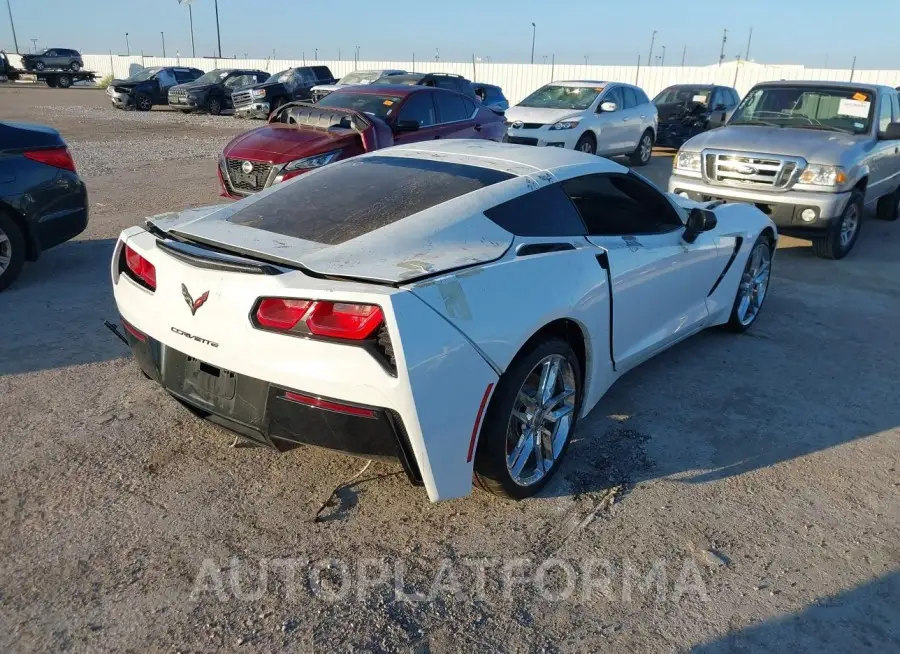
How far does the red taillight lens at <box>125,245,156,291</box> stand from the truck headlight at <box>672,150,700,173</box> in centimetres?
680

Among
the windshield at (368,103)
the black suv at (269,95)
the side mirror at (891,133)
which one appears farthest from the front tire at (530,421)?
the black suv at (269,95)

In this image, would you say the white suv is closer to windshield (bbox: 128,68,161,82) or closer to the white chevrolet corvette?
the white chevrolet corvette

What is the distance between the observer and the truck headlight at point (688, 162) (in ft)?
27.9

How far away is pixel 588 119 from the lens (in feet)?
44.1

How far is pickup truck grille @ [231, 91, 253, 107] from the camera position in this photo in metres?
24.0

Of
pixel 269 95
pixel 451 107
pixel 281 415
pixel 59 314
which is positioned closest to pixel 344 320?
pixel 281 415

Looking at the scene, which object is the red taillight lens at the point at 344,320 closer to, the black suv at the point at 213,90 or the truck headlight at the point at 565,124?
the truck headlight at the point at 565,124

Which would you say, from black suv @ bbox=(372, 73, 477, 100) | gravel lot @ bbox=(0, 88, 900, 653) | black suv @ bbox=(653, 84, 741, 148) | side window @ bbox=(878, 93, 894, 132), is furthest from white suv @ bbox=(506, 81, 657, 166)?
gravel lot @ bbox=(0, 88, 900, 653)

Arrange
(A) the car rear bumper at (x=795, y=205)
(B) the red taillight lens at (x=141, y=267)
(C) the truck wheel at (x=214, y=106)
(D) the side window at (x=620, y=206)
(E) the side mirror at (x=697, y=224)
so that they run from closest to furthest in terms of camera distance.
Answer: (B) the red taillight lens at (x=141, y=267)
(D) the side window at (x=620, y=206)
(E) the side mirror at (x=697, y=224)
(A) the car rear bumper at (x=795, y=205)
(C) the truck wheel at (x=214, y=106)

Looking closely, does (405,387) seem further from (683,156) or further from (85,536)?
(683,156)

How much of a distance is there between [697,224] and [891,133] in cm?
566

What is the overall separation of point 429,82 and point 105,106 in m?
18.0

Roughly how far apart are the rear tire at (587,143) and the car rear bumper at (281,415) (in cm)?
1138

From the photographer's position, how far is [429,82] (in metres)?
16.5
